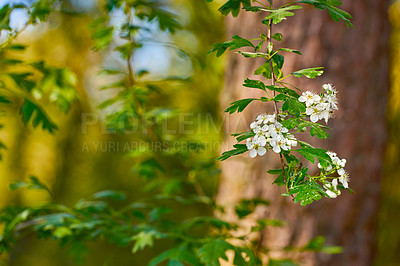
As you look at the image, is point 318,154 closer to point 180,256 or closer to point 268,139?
point 268,139

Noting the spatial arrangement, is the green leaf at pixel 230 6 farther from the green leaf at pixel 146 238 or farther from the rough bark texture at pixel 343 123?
the rough bark texture at pixel 343 123

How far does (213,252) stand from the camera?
0.83 meters

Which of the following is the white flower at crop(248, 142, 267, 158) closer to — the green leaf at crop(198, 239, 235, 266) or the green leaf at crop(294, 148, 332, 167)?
the green leaf at crop(294, 148, 332, 167)

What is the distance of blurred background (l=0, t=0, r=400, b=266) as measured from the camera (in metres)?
1.42

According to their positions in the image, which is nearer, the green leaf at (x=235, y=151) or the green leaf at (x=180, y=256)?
the green leaf at (x=235, y=151)

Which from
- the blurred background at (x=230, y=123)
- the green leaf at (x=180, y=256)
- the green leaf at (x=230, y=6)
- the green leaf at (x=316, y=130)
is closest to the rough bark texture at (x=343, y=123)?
the blurred background at (x=230, y=123)

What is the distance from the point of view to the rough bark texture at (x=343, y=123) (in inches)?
54.9

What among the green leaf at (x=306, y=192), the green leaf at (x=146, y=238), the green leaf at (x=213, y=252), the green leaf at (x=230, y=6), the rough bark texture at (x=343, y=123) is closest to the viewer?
the green leaf at (x=306, y=192)

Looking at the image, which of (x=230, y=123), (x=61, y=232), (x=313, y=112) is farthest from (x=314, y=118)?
(x=230, y=123)

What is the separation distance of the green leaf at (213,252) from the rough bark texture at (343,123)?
642 millimetres

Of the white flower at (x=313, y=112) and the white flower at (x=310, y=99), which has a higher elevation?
the white flower at (x=310, y=99)

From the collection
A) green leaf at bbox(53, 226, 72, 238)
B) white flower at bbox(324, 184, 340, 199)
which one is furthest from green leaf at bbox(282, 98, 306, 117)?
green leaf at bbox(53, 226, 72, 238)

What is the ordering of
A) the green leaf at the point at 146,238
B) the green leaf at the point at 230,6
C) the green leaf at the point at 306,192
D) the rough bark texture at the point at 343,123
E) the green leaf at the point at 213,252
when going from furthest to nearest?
the rough bark texture at the point at 343,123 → the green leaf at the point at 146,238 → the green leaf at the point at 213,252 → the green leaf at the point at 230,6 → the green leaf at the point at 306,192

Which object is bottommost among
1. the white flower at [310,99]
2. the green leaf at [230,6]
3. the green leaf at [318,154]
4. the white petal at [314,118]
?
the green leaf at [318,154]
